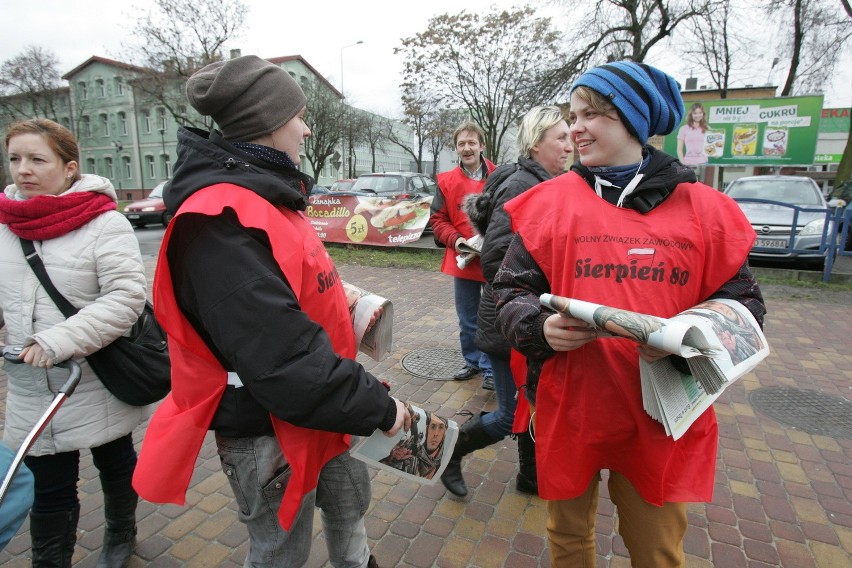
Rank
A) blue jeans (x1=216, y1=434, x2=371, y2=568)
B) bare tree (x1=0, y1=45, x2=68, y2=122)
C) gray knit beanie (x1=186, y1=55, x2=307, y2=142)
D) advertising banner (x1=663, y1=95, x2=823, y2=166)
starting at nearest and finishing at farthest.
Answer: gray knit beanie (x1=186, y1=55, x2=307, y2=142)
blue jeans (x1=216, y1=434, x2=371, y2=568)
advertising banner (x1=663, y1=95, x2=823, y2=166)
bare tree (x1=0, y1=45, x2=68, y2=122)

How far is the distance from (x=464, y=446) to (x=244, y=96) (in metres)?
2.16

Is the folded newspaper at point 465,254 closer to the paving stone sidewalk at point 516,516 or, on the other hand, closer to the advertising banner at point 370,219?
the paving stone sidewalk at point 516,516

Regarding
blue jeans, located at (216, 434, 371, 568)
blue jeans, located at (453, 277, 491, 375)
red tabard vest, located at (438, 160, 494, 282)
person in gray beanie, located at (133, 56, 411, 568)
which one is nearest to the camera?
person in gray beanie, located at (133, 56, 411, 568)

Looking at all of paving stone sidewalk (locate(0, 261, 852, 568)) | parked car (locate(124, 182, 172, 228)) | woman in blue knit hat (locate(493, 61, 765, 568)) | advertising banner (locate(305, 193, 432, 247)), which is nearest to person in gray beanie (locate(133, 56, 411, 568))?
woman in blue knit hat (locate(493, 61, 765, 568))

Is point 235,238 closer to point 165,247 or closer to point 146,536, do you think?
point 165,247

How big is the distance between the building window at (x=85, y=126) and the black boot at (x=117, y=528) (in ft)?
170

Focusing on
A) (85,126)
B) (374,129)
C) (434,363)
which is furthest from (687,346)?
(85,126)

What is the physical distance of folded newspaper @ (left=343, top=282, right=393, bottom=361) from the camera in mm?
1683

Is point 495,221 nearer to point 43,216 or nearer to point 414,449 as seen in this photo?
point 414,449

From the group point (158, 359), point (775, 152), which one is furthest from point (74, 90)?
point (158, 359)

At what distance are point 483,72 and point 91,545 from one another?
26.7m

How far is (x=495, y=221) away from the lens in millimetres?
2477

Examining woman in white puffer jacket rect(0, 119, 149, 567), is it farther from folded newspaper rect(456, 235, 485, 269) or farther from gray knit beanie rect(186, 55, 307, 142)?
folded newspaper rect(456, 235, 485, 269)

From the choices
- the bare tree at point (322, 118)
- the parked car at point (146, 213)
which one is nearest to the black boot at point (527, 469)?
the parked car at point (146, 213)
